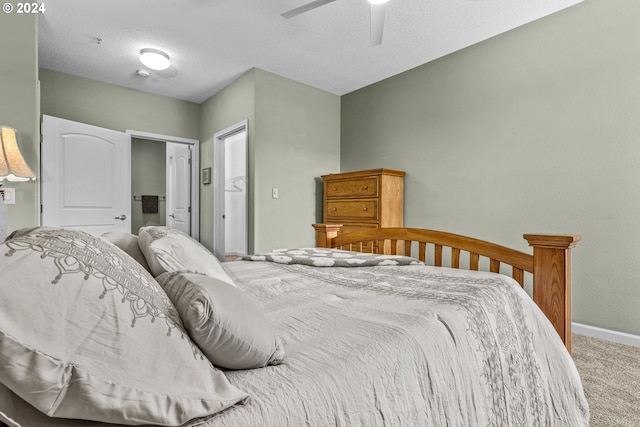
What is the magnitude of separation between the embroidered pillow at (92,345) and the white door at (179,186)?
4.41 meters

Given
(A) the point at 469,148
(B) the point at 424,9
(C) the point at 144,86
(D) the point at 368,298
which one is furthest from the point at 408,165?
(C) the point at 144,86

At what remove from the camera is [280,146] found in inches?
148

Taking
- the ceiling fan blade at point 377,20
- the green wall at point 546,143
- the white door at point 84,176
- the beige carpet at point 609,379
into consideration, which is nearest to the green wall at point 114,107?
the white door at point 84,176

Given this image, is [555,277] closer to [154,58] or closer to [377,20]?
[377,20]

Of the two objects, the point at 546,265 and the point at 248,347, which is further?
the point at 546,265

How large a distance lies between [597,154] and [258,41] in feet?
10.0

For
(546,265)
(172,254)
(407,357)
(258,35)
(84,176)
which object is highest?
(258,35)

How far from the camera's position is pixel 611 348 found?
2236 millimetres

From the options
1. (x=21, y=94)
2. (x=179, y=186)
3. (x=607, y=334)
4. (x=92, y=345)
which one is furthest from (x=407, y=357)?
(x=179, y=186)

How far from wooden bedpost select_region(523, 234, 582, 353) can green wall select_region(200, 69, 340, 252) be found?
2.70m

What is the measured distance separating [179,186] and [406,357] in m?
4.79

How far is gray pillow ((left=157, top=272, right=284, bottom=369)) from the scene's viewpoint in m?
0.58

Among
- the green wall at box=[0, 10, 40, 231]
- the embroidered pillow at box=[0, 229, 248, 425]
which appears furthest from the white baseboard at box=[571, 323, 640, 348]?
the green wall at box=[0, 10, 40, 231]

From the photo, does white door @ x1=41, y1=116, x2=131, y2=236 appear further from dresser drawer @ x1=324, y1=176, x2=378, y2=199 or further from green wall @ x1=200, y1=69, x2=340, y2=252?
dresser drawer @ x1=324, y1=176, x2=378, y2=199
